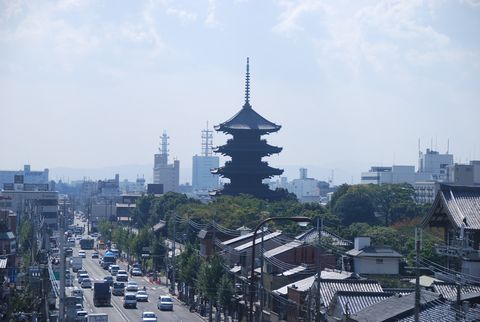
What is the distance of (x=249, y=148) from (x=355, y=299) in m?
72.1

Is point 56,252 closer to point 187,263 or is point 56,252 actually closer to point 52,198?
point 187,263

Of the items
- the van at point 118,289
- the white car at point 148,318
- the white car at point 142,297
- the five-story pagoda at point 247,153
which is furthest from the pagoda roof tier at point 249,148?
the white car at point 148,318

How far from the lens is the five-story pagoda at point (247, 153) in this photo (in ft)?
345

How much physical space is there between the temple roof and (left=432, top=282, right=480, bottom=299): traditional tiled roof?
69.7 meters

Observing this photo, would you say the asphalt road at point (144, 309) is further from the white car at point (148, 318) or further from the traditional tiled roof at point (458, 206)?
the traditional tiled roof at point (458, 206)

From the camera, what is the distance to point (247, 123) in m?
106

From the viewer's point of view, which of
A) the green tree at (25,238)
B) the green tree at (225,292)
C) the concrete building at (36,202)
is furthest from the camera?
the concrete building at (36,202)

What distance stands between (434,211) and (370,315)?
10.9m

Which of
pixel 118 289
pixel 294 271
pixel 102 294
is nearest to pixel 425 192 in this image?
pixel 118 289

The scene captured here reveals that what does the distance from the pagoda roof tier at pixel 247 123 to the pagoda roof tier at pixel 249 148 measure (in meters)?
1.65

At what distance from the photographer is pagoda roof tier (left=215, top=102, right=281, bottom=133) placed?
105 meters

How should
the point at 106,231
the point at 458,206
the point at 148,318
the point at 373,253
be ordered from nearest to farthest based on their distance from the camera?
the point at 458,206
the point at 373,253
the point at 148,318
the point at 106,231

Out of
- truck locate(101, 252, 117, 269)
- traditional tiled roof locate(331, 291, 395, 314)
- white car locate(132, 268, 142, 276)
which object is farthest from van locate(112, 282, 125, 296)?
traditional tiled roof locate(331, 291, 395, 314)

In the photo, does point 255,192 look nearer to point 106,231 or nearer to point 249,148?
point 249,148
